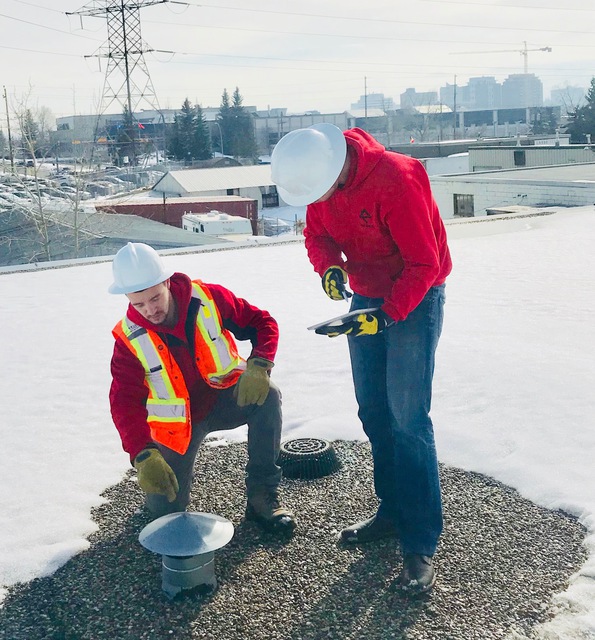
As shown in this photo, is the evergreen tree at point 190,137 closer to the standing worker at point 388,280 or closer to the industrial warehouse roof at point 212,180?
the industrial warehouse roof at point 212,180

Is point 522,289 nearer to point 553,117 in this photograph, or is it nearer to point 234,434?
point 234,434

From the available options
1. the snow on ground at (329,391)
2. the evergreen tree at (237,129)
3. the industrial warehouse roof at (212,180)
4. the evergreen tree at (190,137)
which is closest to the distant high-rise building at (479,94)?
the evergreen tree at (237,129)

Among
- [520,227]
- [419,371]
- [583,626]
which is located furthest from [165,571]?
[520,227]

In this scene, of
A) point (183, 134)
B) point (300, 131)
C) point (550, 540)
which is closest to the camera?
point (300, 131)

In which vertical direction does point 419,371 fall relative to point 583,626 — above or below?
above

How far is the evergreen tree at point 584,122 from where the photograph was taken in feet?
158

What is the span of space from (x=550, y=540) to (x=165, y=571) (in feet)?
5.07

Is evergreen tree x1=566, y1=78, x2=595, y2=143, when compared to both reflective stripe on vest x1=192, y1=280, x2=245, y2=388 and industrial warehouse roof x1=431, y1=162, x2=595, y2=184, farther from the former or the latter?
reflective stripe on vest x1=192, y1=280, x2=245, y2=388

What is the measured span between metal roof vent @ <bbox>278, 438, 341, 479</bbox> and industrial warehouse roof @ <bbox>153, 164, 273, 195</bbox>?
36182 millimetres

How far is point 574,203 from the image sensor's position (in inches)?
719

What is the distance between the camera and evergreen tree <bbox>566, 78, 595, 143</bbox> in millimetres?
48072

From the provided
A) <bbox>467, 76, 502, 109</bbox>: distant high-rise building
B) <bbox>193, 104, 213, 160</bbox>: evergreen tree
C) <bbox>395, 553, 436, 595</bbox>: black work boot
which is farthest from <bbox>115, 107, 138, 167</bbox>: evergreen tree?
<bbox>467, 76, 502, 109</bbox>: distant high-rise building

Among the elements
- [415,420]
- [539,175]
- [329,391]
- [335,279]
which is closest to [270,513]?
[415,420]

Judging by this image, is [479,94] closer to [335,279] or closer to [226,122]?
[226,122]
